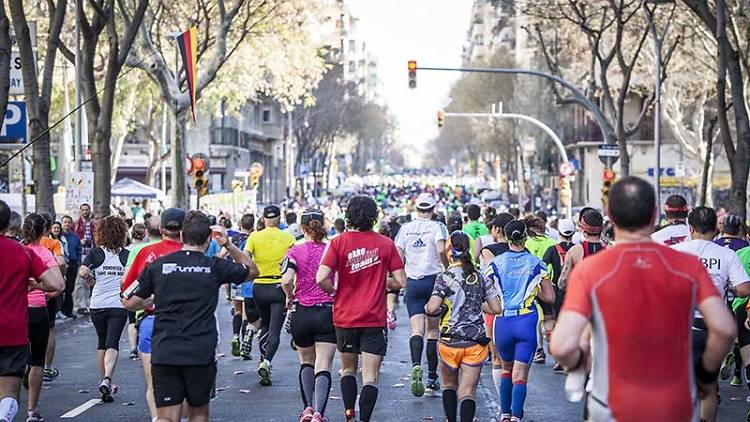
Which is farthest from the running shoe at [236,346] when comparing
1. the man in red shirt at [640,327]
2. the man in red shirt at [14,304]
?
the man in red shirt at [640,327]

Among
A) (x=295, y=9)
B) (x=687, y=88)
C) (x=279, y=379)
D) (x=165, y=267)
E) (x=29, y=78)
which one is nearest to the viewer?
(x=165, y=267)

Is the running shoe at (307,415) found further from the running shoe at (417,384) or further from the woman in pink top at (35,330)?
the woman in pink top at (35,330)

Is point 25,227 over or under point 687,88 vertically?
under

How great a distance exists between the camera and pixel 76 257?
69.5 ft

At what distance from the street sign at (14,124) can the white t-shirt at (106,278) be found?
6.76m

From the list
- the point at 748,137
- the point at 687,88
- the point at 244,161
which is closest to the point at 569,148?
the point at 244,161

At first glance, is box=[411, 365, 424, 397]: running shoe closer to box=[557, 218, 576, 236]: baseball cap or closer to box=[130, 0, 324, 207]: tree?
box=[557, 218, 576, 236]: baseball cap

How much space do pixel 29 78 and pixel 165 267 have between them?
13.0 m

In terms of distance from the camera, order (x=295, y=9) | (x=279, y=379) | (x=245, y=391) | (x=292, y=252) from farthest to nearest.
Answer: (x=295, y=9) < (x=279, y=379) < (x=245, y=391) < (x=292, y=252)

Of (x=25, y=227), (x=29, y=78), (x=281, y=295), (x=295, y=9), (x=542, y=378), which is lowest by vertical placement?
(x=542, y=378)

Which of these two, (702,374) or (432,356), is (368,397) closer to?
(432,356)

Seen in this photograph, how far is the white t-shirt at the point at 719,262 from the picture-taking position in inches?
367

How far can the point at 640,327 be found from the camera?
525cm

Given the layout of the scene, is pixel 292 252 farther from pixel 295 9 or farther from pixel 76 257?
pixel 295 9
